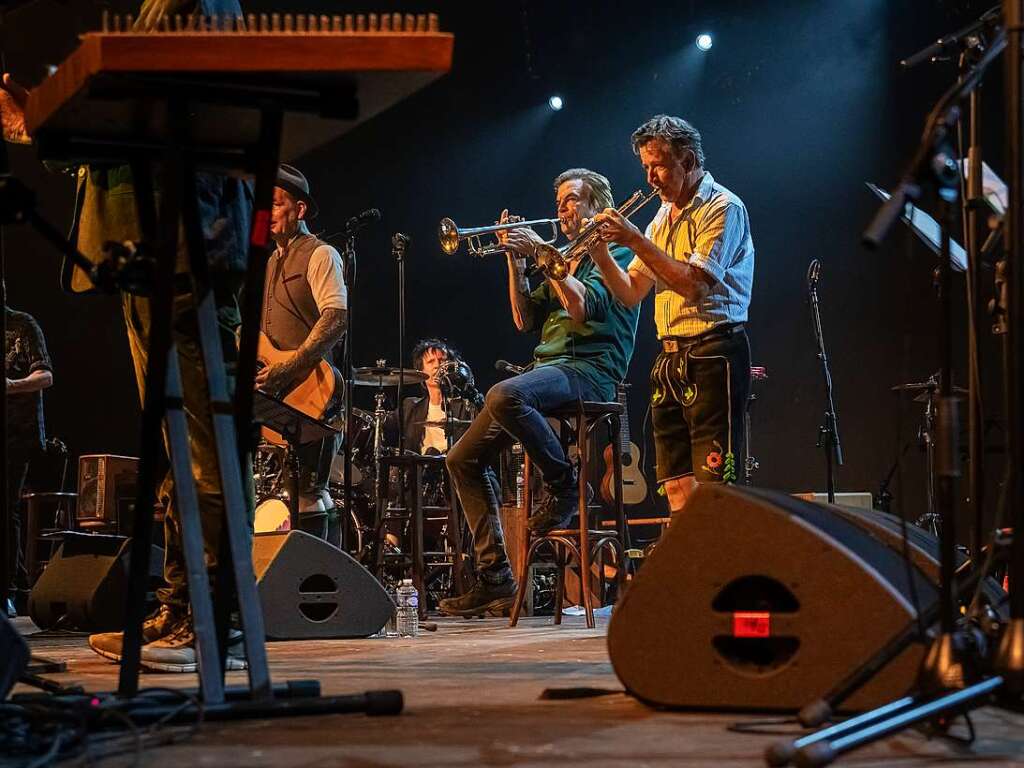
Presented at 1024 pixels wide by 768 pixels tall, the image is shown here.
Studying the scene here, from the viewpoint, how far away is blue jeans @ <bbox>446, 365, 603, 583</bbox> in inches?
195

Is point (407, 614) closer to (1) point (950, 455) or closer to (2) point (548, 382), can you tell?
(2) point (548, 382)

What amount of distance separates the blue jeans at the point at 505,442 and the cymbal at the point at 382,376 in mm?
2759

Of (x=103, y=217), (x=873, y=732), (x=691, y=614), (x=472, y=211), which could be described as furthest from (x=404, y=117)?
(x=873, y=732)

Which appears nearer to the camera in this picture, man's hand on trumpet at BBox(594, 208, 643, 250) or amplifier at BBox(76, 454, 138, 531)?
man's hand on trumpet at BBox(594, 208, 643, 250)

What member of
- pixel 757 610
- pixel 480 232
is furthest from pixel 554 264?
pixel 757 610

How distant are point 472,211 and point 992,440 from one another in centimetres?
447

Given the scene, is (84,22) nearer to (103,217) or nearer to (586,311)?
(586,311)

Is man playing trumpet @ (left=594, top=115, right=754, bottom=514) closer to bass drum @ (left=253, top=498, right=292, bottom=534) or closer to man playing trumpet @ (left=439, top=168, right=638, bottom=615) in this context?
man playing trumpet @ (left=439, top=168, right=638, bottom=615)

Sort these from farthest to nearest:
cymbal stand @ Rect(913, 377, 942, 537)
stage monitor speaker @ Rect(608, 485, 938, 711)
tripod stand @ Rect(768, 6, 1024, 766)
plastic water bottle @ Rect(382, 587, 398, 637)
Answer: cymbal stand @ Rect(913, 377, 942, 537), plastic water bottle @ Rect(382, 587, 398, 637), stage monitor speaker @ Rect(608, 485, 938, 711), tripod stand @ Rect(768, 6, 1024, 766)

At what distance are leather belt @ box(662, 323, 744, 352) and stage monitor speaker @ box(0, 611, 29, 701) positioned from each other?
2571mm

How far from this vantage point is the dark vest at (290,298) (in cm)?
531

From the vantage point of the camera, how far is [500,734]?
1825 mm

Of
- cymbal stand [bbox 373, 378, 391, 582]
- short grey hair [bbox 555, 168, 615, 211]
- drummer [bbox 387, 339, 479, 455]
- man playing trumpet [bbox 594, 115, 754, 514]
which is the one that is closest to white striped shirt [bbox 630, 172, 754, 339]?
man playing trumpet [bbox 594, 115, 754, 514]

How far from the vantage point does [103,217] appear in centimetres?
283
